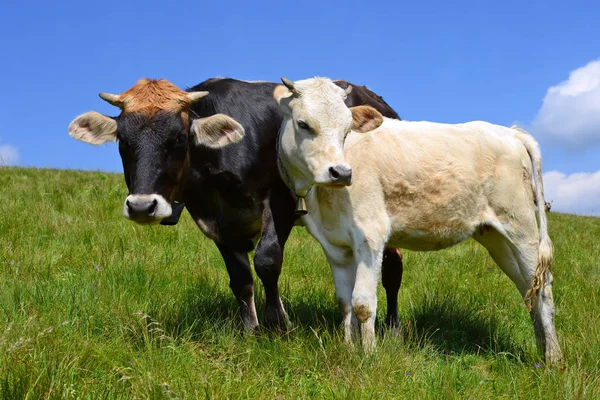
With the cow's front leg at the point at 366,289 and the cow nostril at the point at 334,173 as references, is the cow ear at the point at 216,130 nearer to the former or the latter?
the cow nostril at the point at 334,173

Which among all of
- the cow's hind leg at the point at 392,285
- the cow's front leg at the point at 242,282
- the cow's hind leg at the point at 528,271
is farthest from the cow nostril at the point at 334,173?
the cow's hind leg at the point at 392,285

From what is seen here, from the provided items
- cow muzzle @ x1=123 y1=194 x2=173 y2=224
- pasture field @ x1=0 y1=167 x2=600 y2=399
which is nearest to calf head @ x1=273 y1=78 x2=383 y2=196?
cow muzzle @ x1=123 y1=194 x2=173 y2=224

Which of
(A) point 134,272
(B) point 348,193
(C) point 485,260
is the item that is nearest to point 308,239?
(C) point 485,260

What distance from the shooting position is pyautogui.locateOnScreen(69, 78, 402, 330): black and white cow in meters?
4.20

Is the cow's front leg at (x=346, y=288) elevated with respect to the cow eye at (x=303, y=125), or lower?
lower

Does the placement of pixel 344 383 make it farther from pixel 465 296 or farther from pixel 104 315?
pixel 465 296

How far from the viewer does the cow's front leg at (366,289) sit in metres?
4.25

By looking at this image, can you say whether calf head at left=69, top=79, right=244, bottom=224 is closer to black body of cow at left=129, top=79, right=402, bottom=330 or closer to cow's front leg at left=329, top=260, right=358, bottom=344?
black body of cow at left=129, top=79, right=402, bottom=330

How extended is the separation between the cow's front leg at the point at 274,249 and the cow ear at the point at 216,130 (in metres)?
0.64

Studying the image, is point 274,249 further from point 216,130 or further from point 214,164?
point 216,130

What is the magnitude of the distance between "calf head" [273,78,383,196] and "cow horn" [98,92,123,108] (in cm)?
120

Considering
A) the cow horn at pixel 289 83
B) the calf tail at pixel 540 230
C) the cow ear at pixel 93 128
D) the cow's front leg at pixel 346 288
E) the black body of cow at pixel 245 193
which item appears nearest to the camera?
the cow horn at pixel 289 83

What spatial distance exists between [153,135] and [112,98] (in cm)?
52

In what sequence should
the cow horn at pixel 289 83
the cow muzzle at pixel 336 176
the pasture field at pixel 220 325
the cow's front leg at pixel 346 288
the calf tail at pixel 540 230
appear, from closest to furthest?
the pasture field at pixel 220 325
the cow muzzle at pixel 336 176
the cow horn at pixel 289 83
the cow's front leg at pixel 346 288
the calf tail at pixel 540 230
